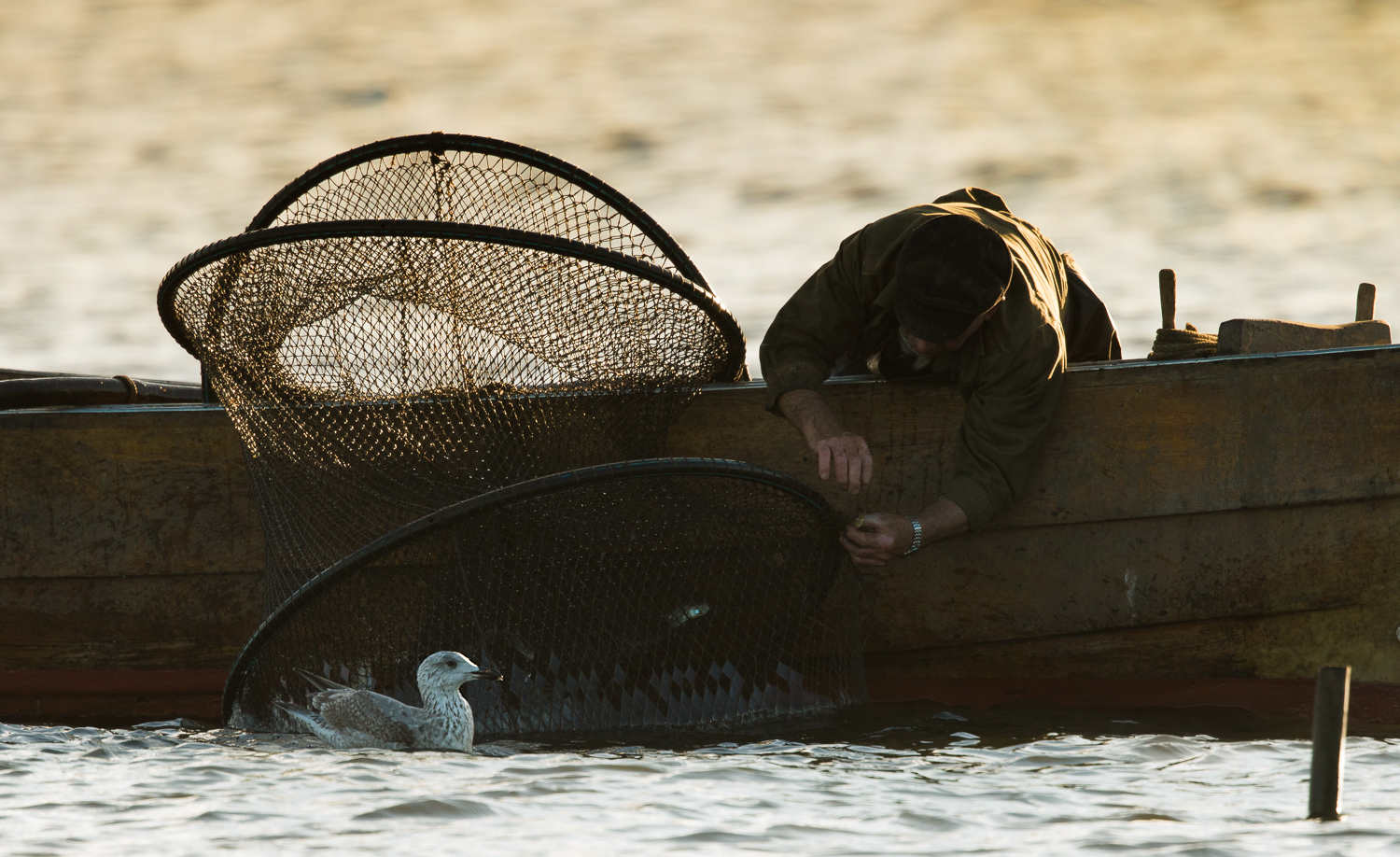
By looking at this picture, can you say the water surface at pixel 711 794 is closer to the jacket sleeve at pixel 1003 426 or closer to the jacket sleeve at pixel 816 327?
the jacket sleeve at pixel 1003 426

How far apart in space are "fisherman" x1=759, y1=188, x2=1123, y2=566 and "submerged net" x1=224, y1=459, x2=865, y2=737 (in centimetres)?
33

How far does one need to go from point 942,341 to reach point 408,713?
222 cm

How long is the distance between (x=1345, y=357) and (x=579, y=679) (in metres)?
3.07

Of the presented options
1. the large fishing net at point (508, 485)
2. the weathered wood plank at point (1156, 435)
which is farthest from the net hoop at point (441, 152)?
the weathered wood plank at point (1156, 435)

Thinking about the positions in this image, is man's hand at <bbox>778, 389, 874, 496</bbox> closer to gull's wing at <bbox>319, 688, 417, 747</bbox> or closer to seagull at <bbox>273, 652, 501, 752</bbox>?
seagull at <bbox>273, 652, 501, 752</bbox>

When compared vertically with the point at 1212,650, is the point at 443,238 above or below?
above

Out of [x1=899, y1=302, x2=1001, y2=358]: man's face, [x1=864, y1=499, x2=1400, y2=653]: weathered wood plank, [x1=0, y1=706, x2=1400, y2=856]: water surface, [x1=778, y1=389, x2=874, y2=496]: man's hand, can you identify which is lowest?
[x1=0, y1=706, x2=1400, y2=856]: water surface

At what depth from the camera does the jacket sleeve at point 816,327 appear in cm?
465

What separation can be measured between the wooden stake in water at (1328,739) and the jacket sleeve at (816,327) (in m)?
1.93

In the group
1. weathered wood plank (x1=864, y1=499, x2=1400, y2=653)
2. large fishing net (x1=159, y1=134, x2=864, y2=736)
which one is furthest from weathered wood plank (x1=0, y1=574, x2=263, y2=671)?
weathered wood plank (x1=864, y1=499, x2=1400, y2=653)

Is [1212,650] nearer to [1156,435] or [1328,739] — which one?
[1156,435]

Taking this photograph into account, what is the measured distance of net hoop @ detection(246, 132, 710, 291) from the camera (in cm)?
502

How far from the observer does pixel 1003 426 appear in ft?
14.7

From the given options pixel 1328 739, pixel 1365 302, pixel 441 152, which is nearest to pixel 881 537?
pixel 1328 739
